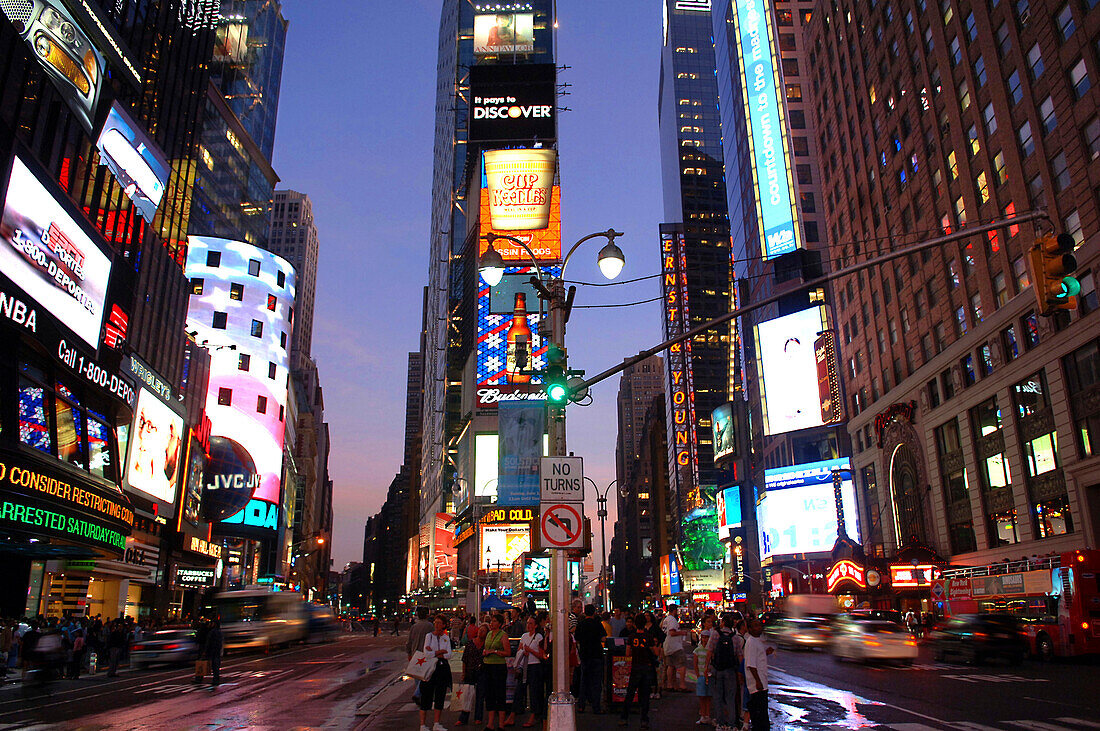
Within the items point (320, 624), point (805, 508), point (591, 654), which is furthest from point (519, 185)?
point (591, 654)

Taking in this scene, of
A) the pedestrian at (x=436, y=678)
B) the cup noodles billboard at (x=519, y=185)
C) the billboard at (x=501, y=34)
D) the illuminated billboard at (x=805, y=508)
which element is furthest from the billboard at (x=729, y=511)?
the pedestrian at (x=436, y=678)

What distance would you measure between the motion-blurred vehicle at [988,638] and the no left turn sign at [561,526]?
2186cm

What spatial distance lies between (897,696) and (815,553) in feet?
202

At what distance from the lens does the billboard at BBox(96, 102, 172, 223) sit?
1647 inches

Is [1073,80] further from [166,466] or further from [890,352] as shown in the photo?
[166,466]

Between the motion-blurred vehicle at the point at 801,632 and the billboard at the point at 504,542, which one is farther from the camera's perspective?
the billboard at the point at 504,542

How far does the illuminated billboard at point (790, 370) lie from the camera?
251 feet

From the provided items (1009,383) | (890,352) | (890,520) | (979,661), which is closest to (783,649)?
(979,661)

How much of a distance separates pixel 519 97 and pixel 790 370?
46.9 metres

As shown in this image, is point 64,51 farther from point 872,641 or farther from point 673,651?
point 872,641

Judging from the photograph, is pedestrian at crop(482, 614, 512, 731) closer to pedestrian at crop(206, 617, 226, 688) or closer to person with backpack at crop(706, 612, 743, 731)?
person with backpack at crop(706, 612, 743, 731)

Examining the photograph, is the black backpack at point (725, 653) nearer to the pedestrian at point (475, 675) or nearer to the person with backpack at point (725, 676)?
the person with backpack at point (725, 676)

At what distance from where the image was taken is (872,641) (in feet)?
89.6

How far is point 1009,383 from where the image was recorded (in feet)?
139
